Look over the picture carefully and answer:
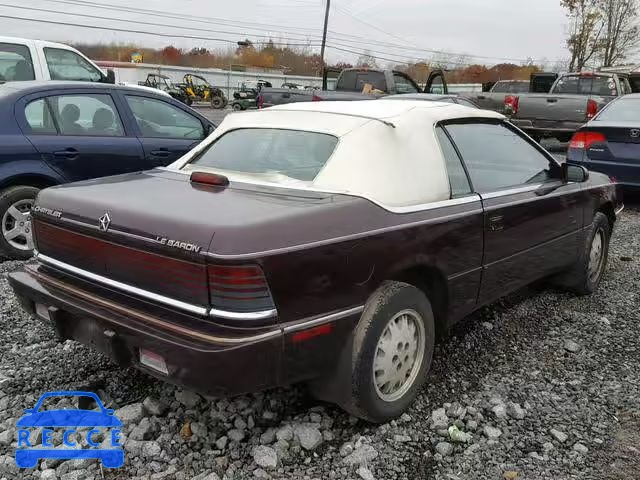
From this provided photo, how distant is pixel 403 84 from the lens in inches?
569

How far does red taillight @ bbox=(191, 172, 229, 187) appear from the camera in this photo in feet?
9.53

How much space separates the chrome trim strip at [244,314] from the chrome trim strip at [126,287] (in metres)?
0.05

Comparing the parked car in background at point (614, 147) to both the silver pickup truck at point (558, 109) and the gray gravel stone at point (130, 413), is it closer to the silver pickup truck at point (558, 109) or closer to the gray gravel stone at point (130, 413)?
the silver pickup truck at point (558, 109)

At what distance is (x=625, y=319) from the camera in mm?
4301

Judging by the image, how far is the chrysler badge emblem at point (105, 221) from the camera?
256 centimetres

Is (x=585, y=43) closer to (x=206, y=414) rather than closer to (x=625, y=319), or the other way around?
(x=625, y=319)

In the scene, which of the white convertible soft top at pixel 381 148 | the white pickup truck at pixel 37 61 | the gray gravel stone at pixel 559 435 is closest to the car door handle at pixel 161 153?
the white convertible soft top at pixel 381 148

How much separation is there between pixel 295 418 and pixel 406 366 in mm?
616

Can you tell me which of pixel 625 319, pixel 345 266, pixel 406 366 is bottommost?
pixel 625 319

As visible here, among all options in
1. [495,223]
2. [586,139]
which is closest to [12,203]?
[495,223]

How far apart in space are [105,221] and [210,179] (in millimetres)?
578

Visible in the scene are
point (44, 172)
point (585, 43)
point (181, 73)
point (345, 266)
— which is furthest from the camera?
point (181, 73)

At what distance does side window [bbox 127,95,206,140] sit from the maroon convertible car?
93.9 inches

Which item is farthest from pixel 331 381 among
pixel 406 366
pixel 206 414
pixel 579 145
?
pixel 579 145
